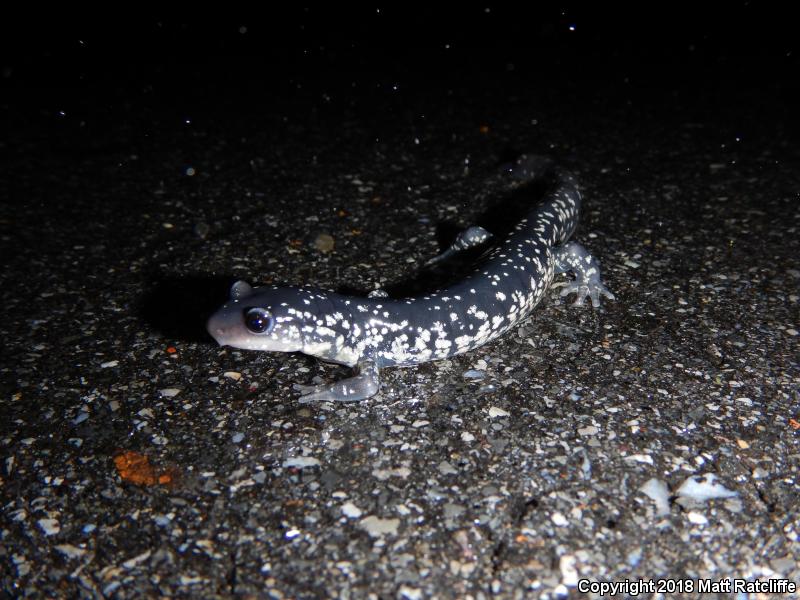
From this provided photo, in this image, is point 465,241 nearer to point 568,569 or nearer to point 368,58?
point 568,569

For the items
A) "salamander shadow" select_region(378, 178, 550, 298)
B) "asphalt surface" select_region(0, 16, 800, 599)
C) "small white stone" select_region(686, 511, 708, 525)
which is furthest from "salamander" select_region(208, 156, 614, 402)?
"small white stone" select_region(686, 511, 708, 525)

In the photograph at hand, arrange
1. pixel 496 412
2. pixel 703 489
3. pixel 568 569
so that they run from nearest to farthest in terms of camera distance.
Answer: pixel 568 569
pixel 703 489
pixel 496 412

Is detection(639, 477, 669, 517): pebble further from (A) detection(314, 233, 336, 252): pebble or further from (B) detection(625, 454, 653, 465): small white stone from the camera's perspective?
(A) detection(314, 233, 336, 252): pebble

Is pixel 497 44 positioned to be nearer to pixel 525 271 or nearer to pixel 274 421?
pixel 525 271

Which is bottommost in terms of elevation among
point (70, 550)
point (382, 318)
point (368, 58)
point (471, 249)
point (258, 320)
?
point (70, 550)

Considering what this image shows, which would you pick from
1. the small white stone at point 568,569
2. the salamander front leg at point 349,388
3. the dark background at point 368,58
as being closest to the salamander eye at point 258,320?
the salamander front leg at point 349,388

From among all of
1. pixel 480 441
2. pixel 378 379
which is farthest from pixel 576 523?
pixel 378 379

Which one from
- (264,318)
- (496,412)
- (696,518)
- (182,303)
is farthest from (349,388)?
(696,518)
